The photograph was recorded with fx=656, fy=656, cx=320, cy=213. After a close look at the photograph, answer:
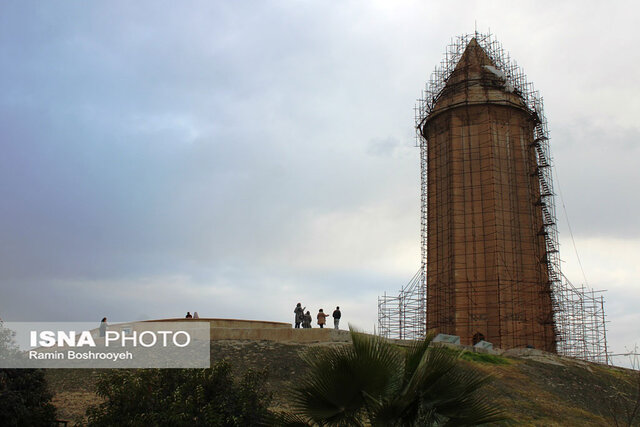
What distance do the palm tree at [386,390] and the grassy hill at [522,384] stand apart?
8732 mm

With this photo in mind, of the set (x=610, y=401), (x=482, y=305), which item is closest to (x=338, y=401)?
(x=610, y=401)

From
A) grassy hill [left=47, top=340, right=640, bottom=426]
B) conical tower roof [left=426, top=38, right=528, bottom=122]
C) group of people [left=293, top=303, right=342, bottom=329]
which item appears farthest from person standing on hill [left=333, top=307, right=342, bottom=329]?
conical tower roof [left=426, top=38, right=528, bottom=122]

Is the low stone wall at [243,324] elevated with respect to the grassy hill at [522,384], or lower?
elevated

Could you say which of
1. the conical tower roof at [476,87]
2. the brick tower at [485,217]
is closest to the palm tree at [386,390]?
the brick tower at [485,217]

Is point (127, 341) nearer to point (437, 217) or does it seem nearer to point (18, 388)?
point (18, 388)

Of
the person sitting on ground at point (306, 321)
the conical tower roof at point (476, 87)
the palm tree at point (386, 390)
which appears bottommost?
the palm tree at point (386, 390)

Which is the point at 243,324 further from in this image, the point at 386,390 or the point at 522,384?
the point at 386,390

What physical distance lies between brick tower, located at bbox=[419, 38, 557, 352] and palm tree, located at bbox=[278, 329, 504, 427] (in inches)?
1134

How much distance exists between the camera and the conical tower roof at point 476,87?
40.3m

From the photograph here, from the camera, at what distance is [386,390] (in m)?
8.26

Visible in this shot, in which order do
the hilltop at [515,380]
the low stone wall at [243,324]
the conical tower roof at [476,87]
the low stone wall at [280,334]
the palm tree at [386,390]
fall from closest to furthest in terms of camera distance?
the palm tree at [386,390], the hilltop at [515,380], the low stone wall at [280,334], the low stone wall at [243,324], the conical tower roof at [476,87]

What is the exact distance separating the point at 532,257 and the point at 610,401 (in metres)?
18.2

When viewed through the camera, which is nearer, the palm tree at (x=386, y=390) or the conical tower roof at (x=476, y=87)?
the palm tree at (x=386, y=390)

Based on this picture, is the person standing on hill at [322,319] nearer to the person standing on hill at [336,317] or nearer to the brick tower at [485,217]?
the person standing on hill at [336,317]
